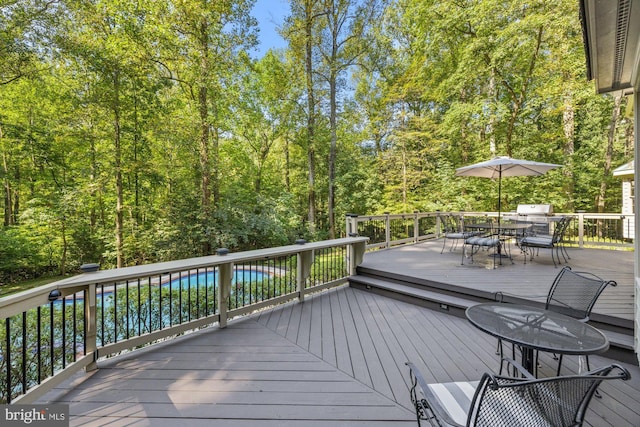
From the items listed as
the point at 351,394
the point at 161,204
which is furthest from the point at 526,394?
the point at 161,204

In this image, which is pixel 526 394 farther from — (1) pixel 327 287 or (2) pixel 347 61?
(2) pixel 347 61

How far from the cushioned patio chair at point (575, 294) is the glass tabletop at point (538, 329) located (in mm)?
323

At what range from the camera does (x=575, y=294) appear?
2.29 metres

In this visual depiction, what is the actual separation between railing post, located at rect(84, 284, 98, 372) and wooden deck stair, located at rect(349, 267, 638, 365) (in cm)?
365

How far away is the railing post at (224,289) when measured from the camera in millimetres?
3244

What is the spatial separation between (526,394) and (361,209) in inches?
490

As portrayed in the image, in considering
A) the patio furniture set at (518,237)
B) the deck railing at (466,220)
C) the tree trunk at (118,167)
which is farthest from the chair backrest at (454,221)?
the tree trunk at (118,167)

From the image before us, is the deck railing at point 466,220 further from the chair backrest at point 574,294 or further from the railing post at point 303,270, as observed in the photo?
the chair backrest at point 574,294

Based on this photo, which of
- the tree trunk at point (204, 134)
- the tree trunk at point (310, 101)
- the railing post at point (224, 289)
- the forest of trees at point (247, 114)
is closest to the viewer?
the railing post at point (224, 289)

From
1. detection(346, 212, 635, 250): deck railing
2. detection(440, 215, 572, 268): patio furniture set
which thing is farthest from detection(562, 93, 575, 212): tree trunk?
detection(440, 215, 572, 268): patio furniture set

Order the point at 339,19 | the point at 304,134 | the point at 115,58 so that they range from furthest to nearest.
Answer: the point at 304,134
the point at 339,19
the point at 115,58

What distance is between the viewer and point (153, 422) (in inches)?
69.9

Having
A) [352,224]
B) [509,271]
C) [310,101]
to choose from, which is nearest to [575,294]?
[509,271]

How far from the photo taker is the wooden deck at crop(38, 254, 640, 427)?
184cm
